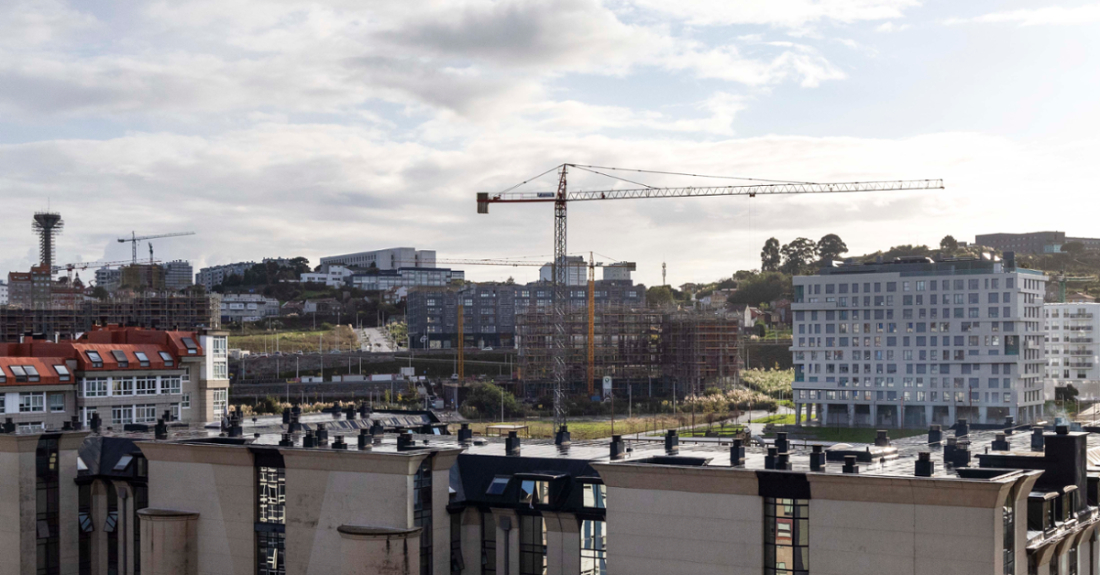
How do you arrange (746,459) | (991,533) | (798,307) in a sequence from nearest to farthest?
(991,533), (746,459), (798,307)

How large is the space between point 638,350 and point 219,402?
235 feet

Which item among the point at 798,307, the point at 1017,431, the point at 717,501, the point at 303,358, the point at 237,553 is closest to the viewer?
the point at 717,501

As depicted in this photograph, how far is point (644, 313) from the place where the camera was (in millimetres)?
134500

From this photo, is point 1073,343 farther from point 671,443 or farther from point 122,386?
point 671,443

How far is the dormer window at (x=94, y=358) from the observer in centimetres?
6212

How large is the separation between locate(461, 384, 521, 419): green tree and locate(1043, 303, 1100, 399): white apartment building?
66988 millimetres

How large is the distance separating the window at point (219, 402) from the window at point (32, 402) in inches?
463

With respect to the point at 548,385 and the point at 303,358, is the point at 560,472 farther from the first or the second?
the point at 303,358

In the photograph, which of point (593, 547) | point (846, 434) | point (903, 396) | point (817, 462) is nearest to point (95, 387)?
point (593, 547)

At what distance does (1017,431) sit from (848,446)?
1329 cm

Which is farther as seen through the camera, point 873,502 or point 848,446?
point 848,446

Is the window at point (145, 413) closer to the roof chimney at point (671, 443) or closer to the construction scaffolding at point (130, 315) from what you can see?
the roof chimney at point (671, 443)

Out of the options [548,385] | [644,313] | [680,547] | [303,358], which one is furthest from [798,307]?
[680,547]

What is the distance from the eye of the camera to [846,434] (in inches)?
4112
